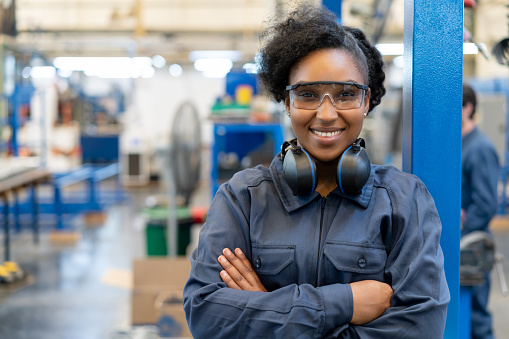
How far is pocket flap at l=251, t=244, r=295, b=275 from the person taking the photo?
1.29m

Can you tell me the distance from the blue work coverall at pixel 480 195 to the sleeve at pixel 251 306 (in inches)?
88.1

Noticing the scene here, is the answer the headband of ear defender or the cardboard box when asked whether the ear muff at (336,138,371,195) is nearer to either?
the headband of ear defender

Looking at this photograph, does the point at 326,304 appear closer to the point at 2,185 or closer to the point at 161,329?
the point at 161,329

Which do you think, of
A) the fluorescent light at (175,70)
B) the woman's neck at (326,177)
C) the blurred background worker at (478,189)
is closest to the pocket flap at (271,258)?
the woman's neck at (326,177)

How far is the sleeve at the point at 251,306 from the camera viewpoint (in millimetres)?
1200

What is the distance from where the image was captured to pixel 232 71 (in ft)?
22.5

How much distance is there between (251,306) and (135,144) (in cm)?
1178

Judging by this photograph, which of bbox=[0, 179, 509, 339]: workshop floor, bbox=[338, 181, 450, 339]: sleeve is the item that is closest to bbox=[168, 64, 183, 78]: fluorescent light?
bbox=[0, 179, 509, 339]: workshop floor

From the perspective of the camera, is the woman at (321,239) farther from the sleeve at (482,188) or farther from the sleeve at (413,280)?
the sleeve at (482,188)

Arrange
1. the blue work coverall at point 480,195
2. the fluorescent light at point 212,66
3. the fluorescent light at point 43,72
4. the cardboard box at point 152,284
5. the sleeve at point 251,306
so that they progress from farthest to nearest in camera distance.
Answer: the fluorescent light at point 43,72 → the fluorescent light at point 212,66 → the cardboard box at point 152,284 → the blue work coverall at point 480,195 → the sleeve at point 251,306

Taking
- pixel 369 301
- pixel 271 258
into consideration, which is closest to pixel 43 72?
pixel 271 258

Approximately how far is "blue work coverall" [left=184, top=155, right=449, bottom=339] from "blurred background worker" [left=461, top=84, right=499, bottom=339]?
204cm

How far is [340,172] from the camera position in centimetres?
130

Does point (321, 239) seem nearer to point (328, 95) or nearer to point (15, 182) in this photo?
point (328, 95)
